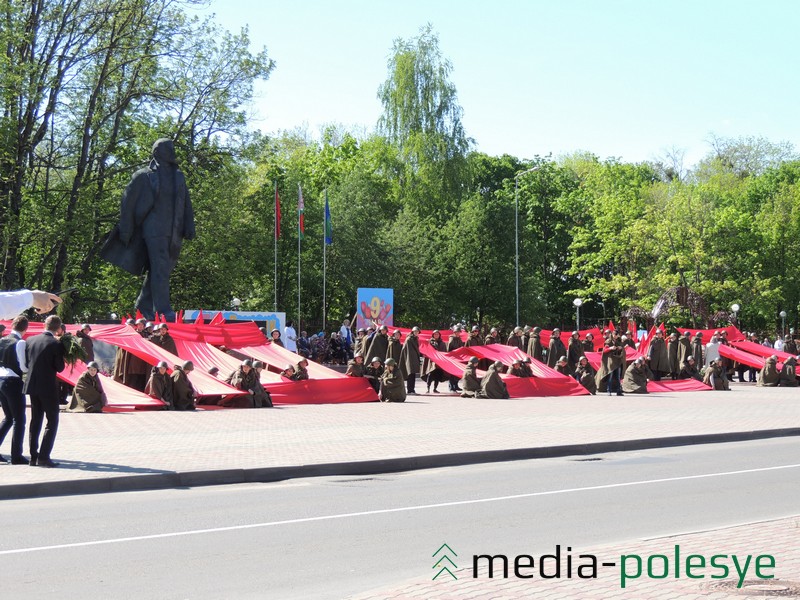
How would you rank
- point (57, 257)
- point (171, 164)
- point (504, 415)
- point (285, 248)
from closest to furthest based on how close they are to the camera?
point (504, 415), point (171, 164), point (57, 257), point (285, 248)

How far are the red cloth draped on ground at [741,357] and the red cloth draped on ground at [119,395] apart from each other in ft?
72.7

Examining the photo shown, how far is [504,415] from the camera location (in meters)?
21.9

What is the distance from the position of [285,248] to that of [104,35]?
20.0m

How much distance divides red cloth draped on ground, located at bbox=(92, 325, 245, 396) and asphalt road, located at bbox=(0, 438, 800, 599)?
1056 centimetres

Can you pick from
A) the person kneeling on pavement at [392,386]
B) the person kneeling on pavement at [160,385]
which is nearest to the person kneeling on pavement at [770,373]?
the person kneeling on pavement at [392,386]

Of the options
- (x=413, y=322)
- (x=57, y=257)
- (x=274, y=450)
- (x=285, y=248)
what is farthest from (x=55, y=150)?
(x=274, y=450)

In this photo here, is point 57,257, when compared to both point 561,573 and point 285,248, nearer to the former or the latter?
point 285,248

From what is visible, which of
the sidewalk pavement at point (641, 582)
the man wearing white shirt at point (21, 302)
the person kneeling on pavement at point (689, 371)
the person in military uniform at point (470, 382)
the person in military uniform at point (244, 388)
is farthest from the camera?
the person kneeling on pavement at point (689, 371)

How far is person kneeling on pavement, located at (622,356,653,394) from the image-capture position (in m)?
31.9

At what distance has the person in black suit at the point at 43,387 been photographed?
12859 mm

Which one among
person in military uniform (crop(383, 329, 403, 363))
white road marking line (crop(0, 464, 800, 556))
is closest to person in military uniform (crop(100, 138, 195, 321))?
person in military uniform (crop(383, 329, 403, 363))

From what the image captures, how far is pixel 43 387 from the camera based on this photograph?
12859 mm

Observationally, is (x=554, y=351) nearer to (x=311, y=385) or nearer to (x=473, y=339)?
(x=473, y=339)

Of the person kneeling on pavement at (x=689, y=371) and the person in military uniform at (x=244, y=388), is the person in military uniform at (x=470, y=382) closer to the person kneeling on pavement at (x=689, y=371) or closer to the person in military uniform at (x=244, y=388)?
the person in military uniform at (x=244, y=388)
